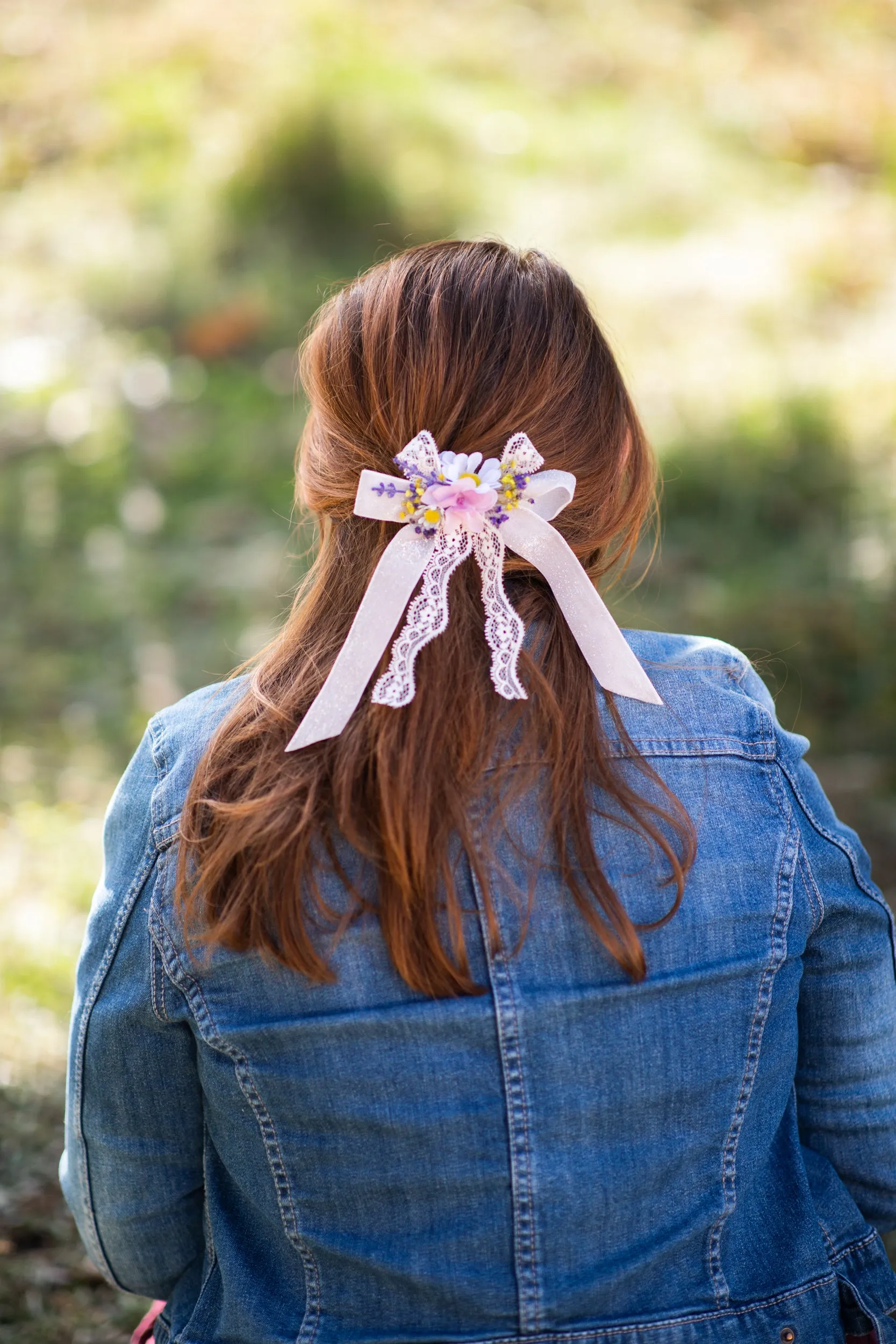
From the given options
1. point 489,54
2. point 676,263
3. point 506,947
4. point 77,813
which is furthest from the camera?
point 489,54

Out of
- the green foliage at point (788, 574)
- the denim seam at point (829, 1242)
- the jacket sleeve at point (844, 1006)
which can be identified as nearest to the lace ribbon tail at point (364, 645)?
the jacket sleeve at point (844, 1006)

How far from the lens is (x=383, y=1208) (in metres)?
1.02

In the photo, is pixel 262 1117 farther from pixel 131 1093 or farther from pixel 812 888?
pixel 812 888

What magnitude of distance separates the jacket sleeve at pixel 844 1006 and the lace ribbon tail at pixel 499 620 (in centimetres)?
27

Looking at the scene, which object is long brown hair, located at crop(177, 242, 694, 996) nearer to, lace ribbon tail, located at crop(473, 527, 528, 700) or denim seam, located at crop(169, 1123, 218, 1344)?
lace ribbon tail, located at crop(473, 527, 528, 700)

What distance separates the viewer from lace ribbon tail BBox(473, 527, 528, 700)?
993 millimetres

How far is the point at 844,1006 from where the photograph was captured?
3.77 feet

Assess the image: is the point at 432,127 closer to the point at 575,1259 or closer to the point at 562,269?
A: the point at 562,269

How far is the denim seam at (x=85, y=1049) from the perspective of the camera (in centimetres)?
108

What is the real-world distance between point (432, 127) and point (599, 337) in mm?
5196

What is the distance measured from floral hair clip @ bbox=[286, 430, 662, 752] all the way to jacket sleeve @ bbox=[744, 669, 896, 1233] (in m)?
0.20

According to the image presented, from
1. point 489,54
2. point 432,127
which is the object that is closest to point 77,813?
point 432,127

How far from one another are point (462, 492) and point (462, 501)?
10 mm

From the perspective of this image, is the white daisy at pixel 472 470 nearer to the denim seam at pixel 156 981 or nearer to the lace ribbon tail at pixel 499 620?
the lace ribbon tail at pixel 499 620
